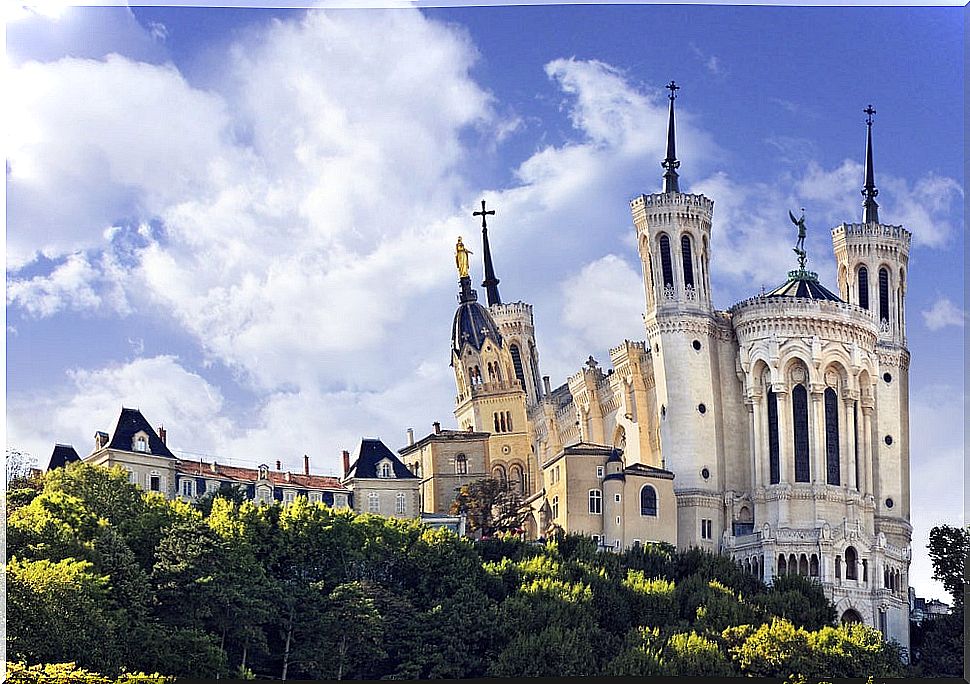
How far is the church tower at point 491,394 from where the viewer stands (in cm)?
5494

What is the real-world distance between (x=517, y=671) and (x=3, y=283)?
47.8 feet

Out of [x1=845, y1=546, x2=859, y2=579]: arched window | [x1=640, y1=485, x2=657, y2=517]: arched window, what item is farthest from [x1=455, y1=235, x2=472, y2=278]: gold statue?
[x1=845, y1=546, x2=859, y2=579]: arched window

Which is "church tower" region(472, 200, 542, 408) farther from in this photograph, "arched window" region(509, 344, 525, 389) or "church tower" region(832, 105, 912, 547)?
"church tower" region(832, 105, 912, 547)

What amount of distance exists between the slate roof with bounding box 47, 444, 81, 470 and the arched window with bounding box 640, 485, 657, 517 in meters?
14.6

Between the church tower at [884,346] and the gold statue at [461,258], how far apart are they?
1032cm

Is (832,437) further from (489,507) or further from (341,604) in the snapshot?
(341,604)

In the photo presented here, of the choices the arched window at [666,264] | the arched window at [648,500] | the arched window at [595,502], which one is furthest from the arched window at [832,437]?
the arched window at [595,502]

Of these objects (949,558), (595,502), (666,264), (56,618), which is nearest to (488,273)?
(666,264)

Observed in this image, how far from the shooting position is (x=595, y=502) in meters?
50.9

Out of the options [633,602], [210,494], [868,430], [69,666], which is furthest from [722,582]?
[69,666]

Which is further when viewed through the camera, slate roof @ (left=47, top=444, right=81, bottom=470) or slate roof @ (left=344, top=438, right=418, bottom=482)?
slate roof @ (left=344, top=438, right=418, bottom=482)

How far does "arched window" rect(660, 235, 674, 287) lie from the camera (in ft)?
173

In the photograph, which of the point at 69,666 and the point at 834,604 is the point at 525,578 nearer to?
the point at 834,604

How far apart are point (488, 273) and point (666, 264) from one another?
15.9ft
